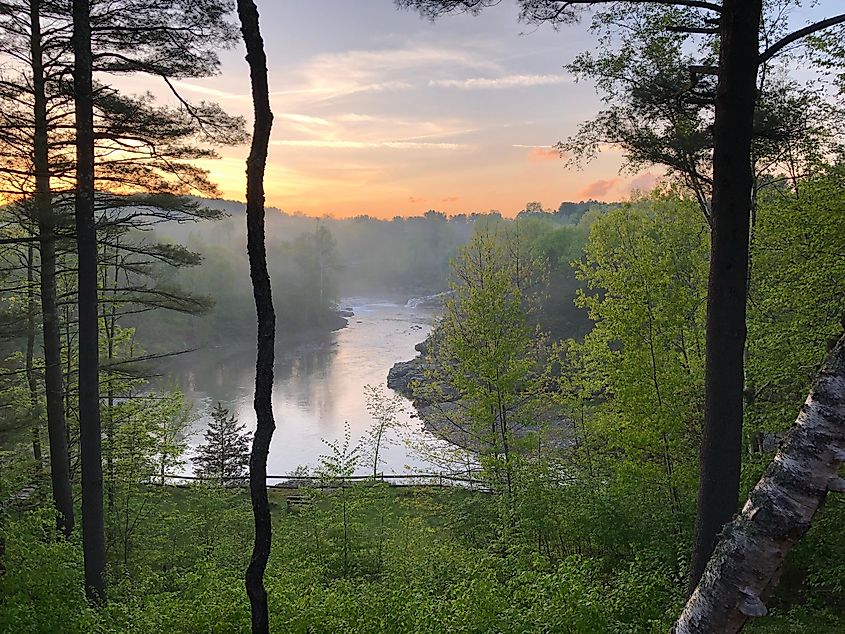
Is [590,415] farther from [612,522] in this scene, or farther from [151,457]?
[151,457]

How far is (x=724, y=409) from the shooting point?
4164mm

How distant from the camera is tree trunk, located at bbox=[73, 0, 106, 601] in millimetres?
6383

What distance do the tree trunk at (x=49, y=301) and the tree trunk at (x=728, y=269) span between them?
22.9 feet

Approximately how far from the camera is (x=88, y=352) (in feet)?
21.3

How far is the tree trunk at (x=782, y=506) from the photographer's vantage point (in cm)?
185

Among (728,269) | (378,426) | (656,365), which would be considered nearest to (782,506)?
(728,269)

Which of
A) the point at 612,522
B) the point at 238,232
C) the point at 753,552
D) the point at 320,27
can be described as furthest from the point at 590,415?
the point at 238,232

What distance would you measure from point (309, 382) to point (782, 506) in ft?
94.2

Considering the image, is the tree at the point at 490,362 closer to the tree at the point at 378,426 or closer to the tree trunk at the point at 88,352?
the tree at the point at 378,426

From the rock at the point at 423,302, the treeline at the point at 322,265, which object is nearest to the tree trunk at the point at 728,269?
the treeline at the point at 322,265

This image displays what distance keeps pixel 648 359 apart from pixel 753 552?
6.54m

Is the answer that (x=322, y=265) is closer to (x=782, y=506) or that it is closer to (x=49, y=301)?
(x=49, y=301)

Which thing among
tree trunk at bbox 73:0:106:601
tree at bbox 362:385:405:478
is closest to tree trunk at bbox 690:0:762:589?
tree trunk at bbox 73:0:106:601

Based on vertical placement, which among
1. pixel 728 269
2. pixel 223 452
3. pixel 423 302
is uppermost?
pixel 728 269
